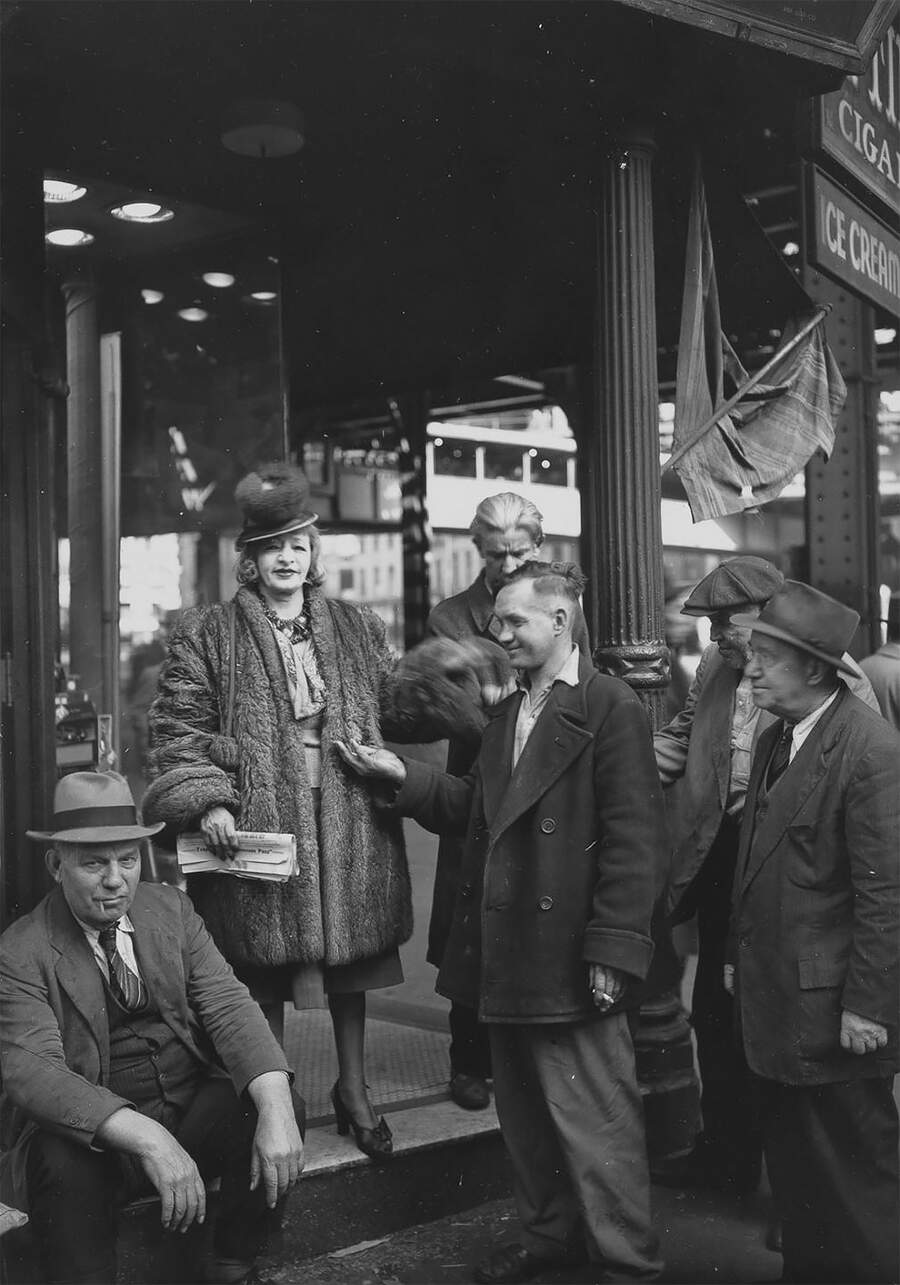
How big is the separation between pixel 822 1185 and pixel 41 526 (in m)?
3.25

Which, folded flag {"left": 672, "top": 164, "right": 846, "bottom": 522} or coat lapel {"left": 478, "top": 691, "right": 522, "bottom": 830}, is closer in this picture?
coat lapel {"left": 478, "top": 691, "right": 522, "bottom": 830}

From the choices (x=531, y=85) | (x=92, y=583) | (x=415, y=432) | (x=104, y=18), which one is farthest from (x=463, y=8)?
(x=415, y=432)

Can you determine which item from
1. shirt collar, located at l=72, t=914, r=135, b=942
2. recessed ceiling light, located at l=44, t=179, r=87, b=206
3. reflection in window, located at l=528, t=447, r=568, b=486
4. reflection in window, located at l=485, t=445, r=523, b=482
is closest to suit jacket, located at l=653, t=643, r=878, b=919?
shirt collar, located at l=72, t=914, r=135, b=942

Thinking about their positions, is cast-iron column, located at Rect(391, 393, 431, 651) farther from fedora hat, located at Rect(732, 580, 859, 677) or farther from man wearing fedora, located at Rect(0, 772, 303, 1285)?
man wearing fedora, located at Rect(0, 772, 303, 1285)

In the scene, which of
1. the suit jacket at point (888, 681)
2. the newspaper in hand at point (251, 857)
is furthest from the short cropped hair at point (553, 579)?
the suit jacket at point (888, 681)

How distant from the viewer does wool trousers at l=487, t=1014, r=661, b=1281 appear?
3697 millimetres

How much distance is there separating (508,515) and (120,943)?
6.23ft

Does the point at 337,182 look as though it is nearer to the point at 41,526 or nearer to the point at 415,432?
the point at 41,526

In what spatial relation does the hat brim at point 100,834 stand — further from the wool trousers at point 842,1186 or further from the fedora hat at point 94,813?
the wool trousers at point 842,1186

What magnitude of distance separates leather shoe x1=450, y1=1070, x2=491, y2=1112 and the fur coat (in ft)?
2.40

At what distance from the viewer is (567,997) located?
3760 millimetres

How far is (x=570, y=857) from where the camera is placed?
12.5 feet

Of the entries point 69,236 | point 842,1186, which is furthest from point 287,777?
point 69,236

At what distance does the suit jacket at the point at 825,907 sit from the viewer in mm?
3521
